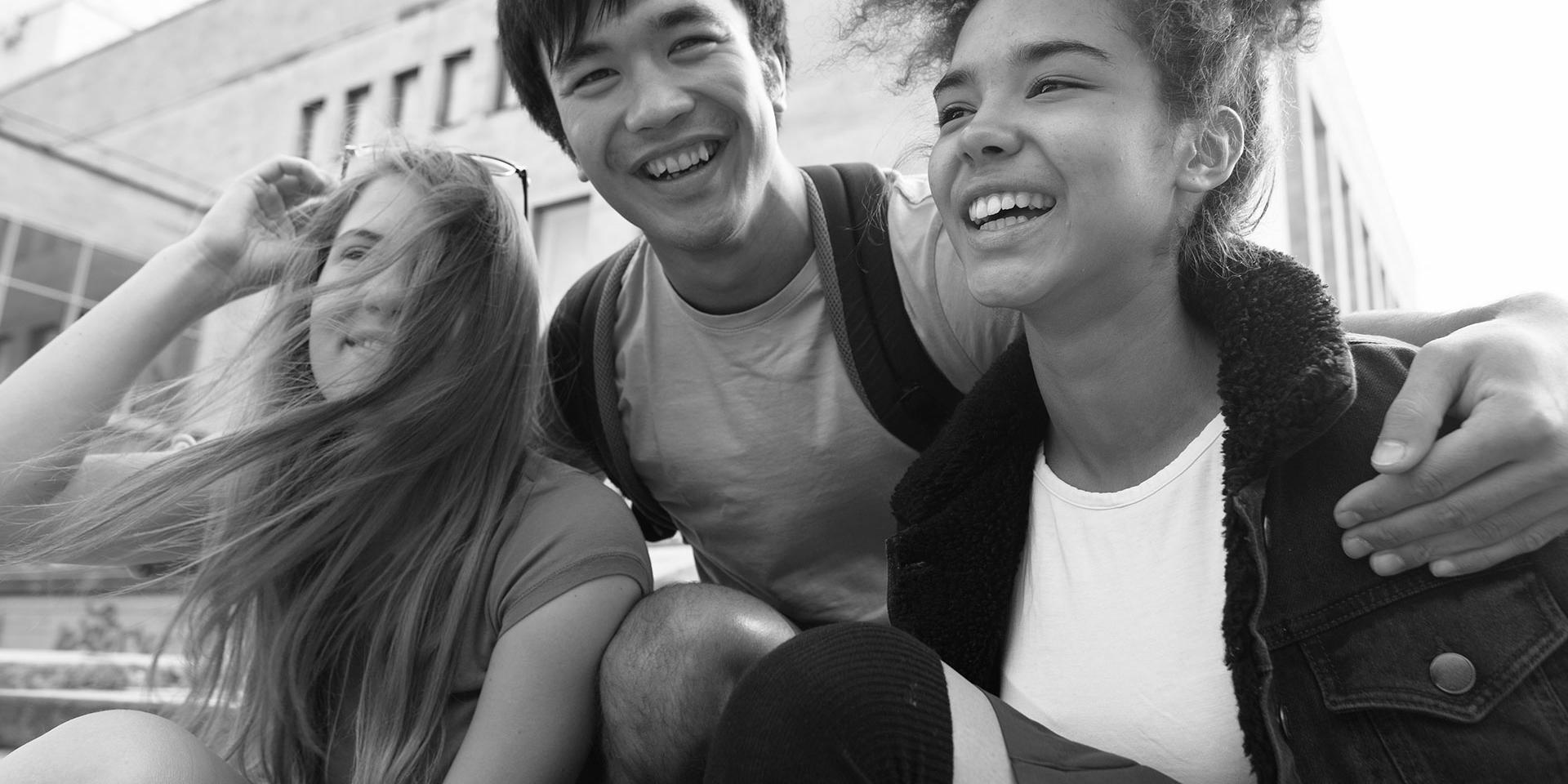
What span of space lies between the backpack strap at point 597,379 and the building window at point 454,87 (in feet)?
58.8

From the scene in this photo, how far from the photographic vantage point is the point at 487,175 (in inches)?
95.0

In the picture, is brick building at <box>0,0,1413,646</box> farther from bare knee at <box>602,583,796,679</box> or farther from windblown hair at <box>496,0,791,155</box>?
bare knee at <box>602,583,796,679</box>

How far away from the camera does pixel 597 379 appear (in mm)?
2453

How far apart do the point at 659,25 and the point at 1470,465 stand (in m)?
1.60

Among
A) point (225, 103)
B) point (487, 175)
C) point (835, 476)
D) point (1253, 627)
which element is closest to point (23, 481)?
point (487, 175)

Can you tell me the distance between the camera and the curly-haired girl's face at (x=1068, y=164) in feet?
5.23

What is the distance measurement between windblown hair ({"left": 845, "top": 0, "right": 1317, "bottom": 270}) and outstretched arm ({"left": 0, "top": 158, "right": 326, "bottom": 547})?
148 centimetres

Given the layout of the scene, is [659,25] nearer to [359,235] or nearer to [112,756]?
[359,235]

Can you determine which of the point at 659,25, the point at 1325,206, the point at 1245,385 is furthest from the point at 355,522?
the point at 1325,206

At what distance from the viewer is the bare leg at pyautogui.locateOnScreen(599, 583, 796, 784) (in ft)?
5.37

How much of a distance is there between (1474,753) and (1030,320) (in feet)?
2.56

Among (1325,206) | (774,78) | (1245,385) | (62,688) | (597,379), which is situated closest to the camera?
(1245,385)

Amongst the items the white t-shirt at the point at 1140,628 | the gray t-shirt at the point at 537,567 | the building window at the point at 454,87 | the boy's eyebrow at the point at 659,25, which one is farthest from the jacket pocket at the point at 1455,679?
the building window at the point at 454,87

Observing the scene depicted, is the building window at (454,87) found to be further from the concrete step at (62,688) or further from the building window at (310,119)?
the concrete step at (62,688)
